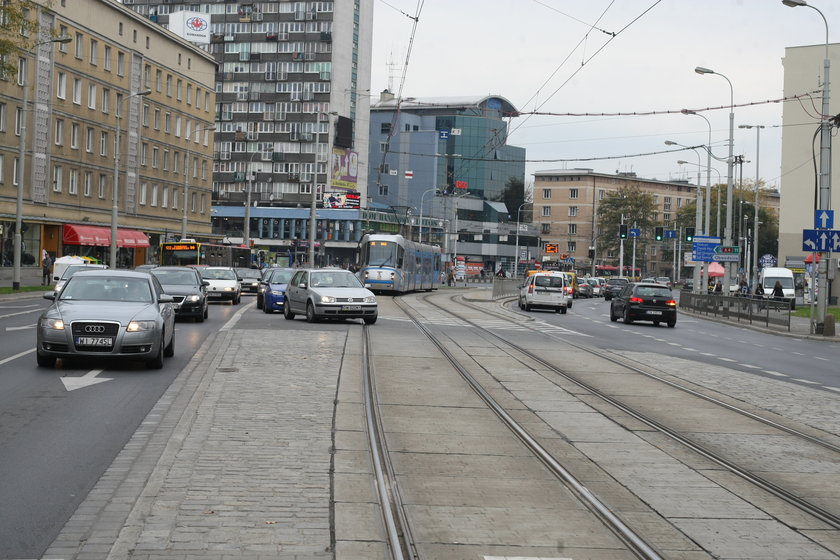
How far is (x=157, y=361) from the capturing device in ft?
52.1

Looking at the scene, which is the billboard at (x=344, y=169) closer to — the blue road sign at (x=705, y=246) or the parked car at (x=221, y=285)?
the blue road sign at (x=705, y=246)

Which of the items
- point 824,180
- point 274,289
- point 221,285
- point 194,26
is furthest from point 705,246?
point 194,26

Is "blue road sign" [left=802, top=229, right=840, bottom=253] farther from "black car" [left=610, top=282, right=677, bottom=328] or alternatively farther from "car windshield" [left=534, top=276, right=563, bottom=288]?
"car windshield" [left=534, top=276, right=563, bottom=288]

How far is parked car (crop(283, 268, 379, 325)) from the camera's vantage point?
27797 mm

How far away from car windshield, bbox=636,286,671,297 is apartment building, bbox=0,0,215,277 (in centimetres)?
2855

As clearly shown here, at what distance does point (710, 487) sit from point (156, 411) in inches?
238

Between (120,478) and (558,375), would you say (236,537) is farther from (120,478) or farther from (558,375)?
(558,375)

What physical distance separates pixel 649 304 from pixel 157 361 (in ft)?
86.9

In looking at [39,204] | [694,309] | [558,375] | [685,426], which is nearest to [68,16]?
[39,204]

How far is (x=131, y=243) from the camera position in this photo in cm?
7244

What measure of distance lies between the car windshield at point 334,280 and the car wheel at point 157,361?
41.6 feet

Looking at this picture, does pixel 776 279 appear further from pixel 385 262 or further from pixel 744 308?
pixel 385 262

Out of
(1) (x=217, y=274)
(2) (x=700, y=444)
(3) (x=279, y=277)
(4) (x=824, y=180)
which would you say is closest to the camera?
(2) (x=700, y=444)

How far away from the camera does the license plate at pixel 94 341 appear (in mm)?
15023
